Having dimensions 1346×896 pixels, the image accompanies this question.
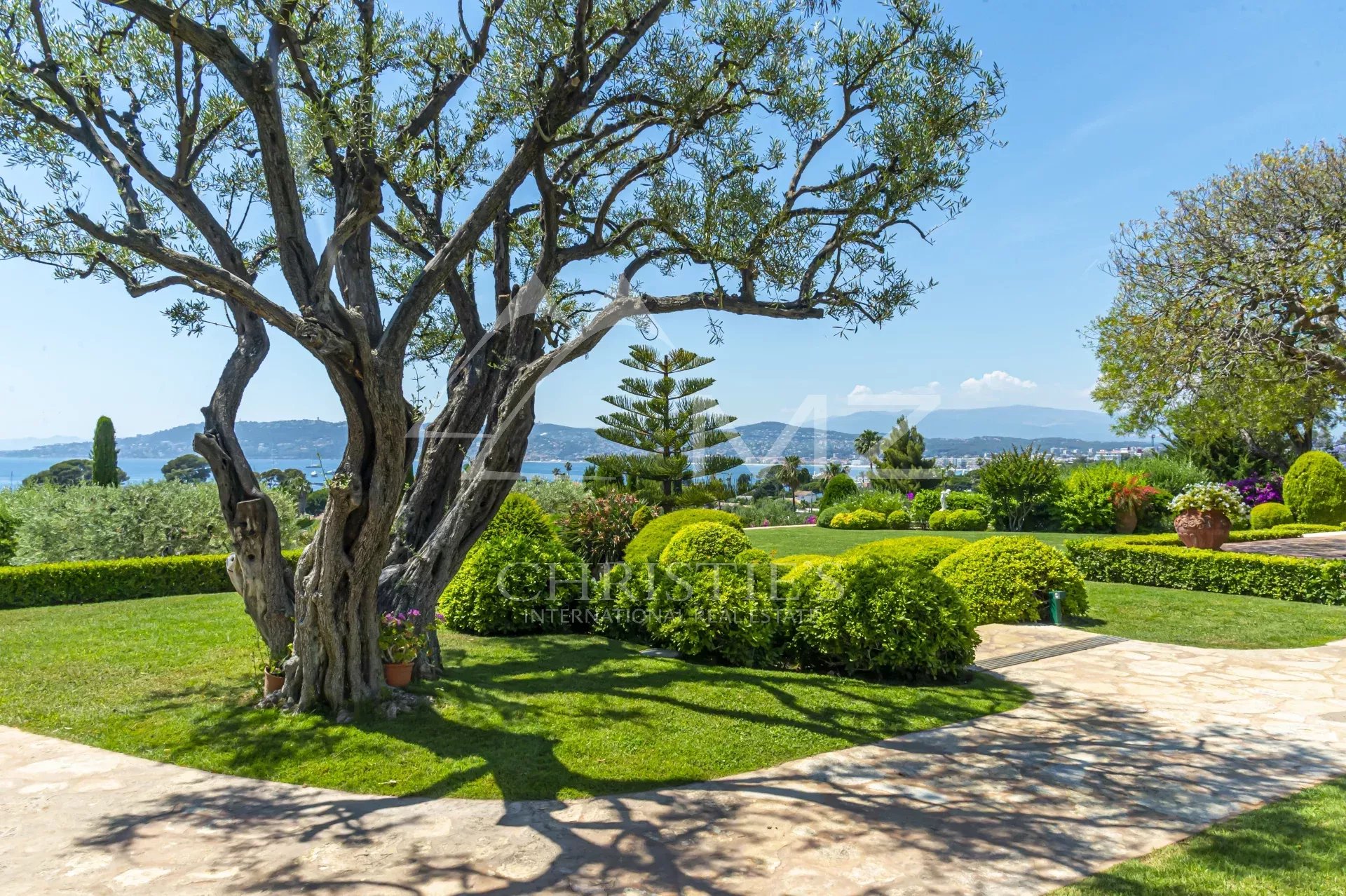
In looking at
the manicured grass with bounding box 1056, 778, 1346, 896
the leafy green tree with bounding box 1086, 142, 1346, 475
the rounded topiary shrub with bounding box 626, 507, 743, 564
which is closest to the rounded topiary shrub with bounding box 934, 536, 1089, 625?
the rounded topiary shrub with bounding box 626, 507, 743, 564

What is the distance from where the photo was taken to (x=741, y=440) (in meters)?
18.0

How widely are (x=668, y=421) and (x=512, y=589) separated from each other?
389 inches

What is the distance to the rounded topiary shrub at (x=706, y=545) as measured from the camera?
6.87 metres

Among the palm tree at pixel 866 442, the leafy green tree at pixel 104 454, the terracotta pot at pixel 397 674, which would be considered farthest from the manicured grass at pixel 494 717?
the palm tree at pixel 866 442

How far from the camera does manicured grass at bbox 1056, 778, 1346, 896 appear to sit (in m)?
2.76

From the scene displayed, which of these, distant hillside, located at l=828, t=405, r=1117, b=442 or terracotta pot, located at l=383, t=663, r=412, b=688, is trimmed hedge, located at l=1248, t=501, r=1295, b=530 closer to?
distant hillside, located at l=828, t=405, r=1117, b=442

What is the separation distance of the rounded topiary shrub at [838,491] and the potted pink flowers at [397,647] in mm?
17588

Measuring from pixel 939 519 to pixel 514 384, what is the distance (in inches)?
568

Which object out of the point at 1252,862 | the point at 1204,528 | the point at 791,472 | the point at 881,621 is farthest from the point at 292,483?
the point at 791,472

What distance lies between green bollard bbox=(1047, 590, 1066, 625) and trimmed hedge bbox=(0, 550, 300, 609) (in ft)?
29.8

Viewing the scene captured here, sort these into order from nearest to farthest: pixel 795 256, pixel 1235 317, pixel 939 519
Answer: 1. pixel 795 256
2. pixel 1235 317
3. pixel 939 519

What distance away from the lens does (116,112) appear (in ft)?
18.3

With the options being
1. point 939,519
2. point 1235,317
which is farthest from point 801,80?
point 939,519

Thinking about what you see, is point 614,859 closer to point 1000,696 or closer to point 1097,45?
point 1000,696
